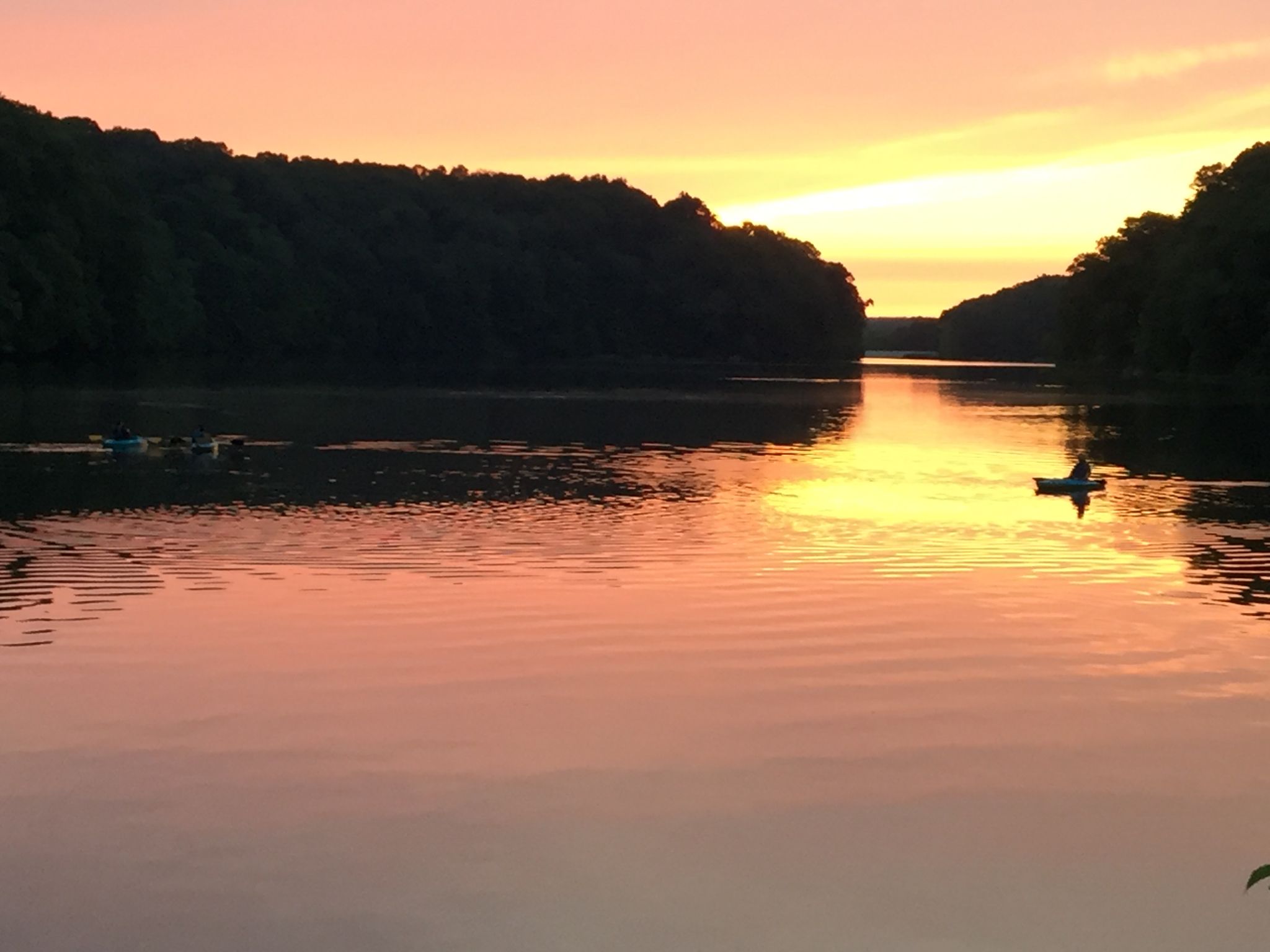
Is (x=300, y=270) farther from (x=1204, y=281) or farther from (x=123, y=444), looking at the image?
(x=123, y=444)

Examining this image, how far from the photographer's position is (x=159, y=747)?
14.9 metres

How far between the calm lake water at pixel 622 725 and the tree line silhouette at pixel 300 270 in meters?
71.3

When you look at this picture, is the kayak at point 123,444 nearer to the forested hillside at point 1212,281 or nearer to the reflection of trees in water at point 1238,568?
the reflection of trees in water at point 1238,568

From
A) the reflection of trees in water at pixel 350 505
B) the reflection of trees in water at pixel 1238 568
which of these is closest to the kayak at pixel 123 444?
the reflection of trees in water at pixel 350 505

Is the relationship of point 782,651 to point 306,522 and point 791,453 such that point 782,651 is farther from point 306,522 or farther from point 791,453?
point 791,453

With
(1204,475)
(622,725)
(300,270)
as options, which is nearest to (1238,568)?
(622,725)

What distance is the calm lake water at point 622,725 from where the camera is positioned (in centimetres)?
1149

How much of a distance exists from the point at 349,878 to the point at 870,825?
389 centimetres

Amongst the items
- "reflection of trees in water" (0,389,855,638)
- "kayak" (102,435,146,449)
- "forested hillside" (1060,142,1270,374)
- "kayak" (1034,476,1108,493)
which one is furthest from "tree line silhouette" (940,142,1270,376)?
"kayak" (102,435,146,449)

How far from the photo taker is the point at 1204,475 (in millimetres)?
44969

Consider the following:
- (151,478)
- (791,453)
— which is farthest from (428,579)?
(791,453)

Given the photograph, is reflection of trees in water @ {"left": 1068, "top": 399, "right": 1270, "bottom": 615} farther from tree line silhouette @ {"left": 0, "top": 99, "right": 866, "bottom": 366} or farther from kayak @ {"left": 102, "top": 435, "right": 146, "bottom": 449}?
tree line silhouette @ {"left": 0, "top": 99, "right": 866, "bottom": 366}

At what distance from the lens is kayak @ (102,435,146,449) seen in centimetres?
4497

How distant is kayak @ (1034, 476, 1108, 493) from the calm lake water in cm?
359
